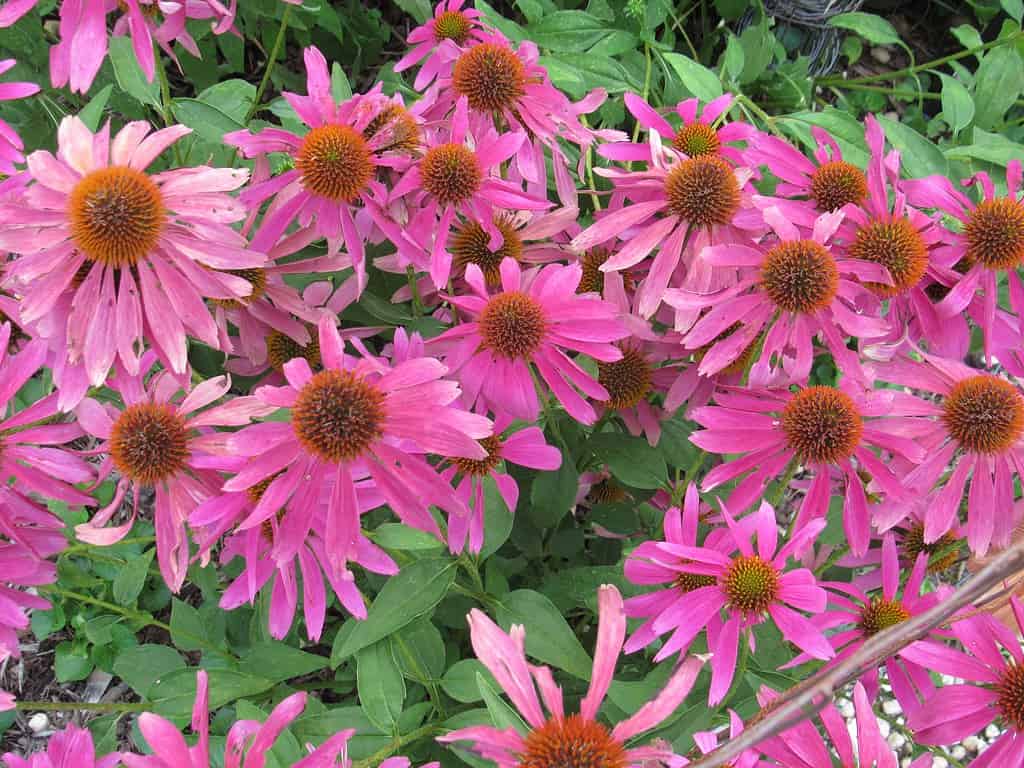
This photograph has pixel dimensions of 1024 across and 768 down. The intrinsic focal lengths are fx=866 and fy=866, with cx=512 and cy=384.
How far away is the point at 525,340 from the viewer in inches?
44.6

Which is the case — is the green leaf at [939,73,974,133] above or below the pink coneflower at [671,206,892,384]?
above

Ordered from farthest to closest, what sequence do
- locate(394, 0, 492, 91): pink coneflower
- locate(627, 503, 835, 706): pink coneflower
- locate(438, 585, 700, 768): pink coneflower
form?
locate(394, 0, 492, 91): pink coneflower < locate(627, 503, 835, 706): pink coneflower < locate(438, 585, 700, 768): pink coneflower

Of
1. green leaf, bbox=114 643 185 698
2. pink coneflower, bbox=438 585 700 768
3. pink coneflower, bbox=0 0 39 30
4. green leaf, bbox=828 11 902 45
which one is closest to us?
pink coneflower, bbox=438 585 700 768

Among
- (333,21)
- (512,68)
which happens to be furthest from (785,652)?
(333,21)

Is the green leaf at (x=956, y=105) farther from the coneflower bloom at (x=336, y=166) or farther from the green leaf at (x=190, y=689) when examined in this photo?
the green leaf at (x=190, y=689)

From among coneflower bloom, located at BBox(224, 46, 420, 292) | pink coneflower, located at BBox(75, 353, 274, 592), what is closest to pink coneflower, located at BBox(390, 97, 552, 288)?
coneflower bloom, located at BBox(224, 46, 420, 292)

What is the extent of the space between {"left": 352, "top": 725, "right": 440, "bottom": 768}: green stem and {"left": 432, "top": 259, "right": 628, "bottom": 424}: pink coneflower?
0.45 metres

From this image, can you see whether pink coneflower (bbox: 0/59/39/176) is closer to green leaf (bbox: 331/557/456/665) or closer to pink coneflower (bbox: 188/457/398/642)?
pink coneflower (bbox: 188/457/398/642)

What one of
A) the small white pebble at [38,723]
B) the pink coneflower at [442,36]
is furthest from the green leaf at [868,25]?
the small white pebble at [38,723]

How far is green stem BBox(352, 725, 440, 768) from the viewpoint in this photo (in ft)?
3.47

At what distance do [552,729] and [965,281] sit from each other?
36.2 inches

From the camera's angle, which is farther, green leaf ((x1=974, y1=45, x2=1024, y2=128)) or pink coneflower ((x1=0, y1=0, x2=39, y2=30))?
green leaf ((x1=974, y1=45, x2=1024, y2=128))

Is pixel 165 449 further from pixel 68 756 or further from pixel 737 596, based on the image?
pixel 737 596

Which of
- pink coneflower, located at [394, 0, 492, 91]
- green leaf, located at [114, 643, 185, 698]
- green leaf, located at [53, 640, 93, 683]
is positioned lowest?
green leaf, located at [114, 643, 185, 698]
